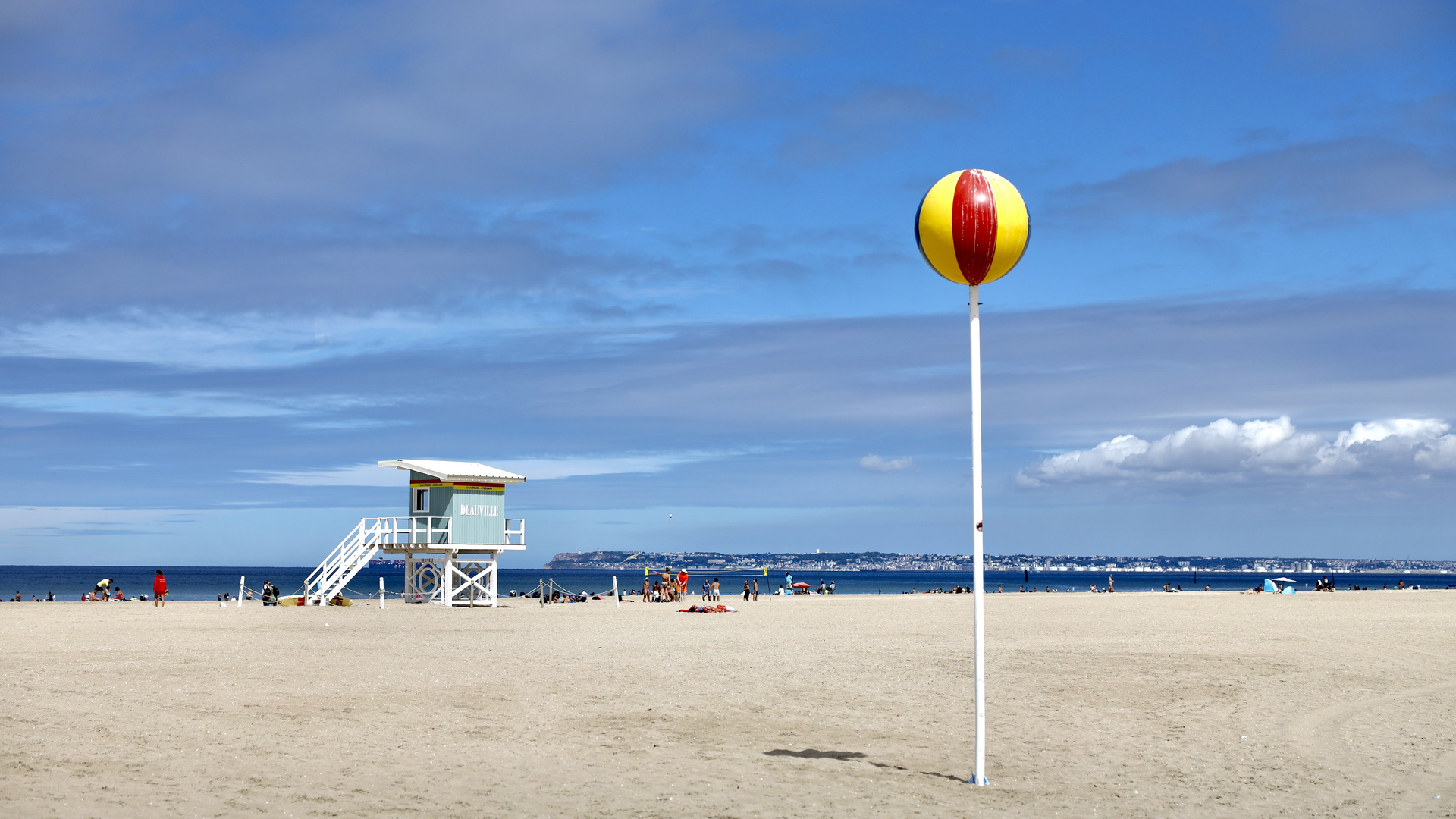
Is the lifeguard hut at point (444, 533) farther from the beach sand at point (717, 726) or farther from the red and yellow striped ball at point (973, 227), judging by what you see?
the red and yellow striped ball at point (973, 227)

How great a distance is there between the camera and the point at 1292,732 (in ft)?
39.4

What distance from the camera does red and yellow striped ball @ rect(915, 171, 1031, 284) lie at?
31.4 ft

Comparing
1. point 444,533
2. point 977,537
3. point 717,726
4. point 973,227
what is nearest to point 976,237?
point 973,227

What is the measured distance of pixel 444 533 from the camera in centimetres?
3991

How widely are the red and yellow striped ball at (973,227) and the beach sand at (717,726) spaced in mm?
4226

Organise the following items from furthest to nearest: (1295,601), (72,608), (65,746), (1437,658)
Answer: (1295,601)
(72,608)
(1437,658)
(65,746)

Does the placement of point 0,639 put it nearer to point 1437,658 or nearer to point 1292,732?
point 1292,732

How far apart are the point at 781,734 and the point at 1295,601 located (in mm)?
42561

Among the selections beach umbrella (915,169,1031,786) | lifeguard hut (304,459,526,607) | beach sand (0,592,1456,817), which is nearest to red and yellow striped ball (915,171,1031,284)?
beach umbrella (915,169,1031,786)

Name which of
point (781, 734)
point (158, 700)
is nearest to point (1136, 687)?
point (781, 734)

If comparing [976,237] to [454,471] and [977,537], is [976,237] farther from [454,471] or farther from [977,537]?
[454,471]

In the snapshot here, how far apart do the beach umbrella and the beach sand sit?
68.2 inches

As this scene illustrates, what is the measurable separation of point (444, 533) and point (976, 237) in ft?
108

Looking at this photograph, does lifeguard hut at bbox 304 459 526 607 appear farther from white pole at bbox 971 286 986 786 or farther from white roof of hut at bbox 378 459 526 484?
white pole at bbox 971 286 986 786
